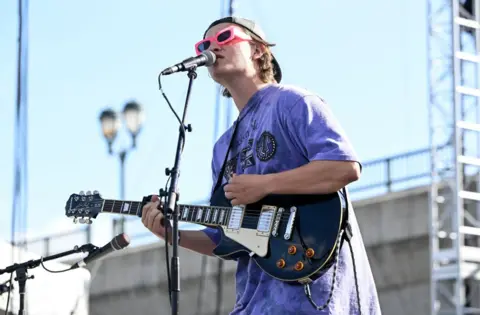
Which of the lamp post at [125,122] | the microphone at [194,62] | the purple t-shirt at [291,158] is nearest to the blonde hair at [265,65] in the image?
the purple t-shirt at [291,158]

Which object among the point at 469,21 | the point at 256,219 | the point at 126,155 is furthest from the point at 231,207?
the point at 126,155

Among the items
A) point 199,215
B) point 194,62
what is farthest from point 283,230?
point 194,62

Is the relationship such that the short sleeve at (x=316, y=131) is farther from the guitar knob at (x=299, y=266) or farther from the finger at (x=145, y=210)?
the finger at (x=145, y=210)

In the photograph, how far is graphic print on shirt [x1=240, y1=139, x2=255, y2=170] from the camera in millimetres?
4500

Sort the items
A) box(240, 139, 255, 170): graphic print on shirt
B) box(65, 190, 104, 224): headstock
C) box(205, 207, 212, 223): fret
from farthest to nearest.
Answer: box(65, 190, 104, 224): headstock, box(205, 207, 212, 223): fret, box(240, 139, 255, 170): graphic print on shirt

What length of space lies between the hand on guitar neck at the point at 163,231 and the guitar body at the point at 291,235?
0.99 ft

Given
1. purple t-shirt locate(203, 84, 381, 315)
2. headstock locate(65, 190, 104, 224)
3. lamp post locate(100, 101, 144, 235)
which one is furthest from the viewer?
lamp post locate(100, 101, 144, 235)

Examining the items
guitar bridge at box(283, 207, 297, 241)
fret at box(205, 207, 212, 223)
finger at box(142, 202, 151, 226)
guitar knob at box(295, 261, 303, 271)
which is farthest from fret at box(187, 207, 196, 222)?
guitar knob at box(295, 261, 303, 271)

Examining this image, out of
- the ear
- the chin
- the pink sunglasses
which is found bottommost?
the chin

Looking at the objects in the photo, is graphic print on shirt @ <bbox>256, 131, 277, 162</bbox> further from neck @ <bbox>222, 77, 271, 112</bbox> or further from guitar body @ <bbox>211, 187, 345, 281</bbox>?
neck @ <bbox>222, 77, 271, 112</bbox>

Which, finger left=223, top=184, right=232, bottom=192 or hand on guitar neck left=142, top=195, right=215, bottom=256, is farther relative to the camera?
hand on guitar neck left=142, top=195, right=215, bottom=256

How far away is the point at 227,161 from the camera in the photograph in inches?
185

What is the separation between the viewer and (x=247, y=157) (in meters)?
4.53

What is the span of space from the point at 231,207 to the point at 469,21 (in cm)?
836
